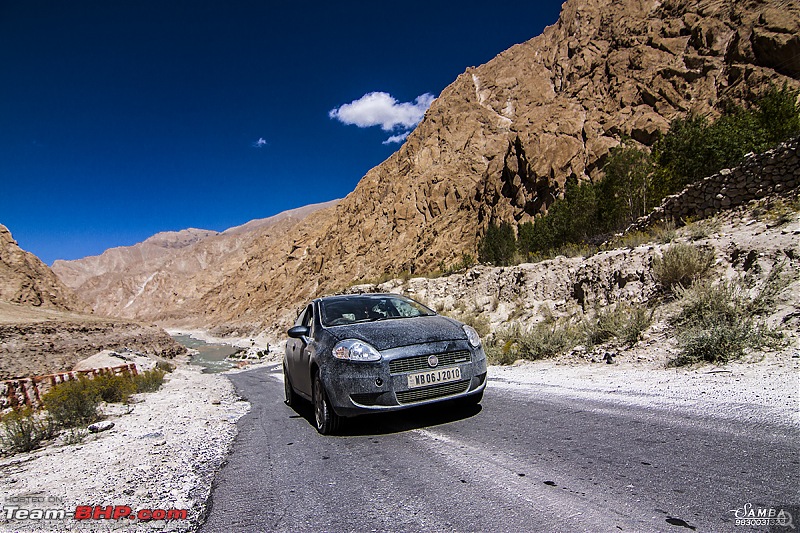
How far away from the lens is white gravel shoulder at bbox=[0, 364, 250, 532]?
303 cm

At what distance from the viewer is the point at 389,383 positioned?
14.2ft

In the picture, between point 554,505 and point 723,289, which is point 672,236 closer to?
point 723,289

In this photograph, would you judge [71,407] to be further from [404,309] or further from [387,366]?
[387,366]

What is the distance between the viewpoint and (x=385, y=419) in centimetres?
529

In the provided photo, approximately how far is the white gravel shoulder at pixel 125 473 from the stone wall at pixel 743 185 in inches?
565

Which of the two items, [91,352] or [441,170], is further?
[441,170]

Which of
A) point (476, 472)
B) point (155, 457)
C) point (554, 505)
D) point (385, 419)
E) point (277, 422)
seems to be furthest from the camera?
point (277, 422)

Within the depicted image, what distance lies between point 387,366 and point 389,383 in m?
0.16

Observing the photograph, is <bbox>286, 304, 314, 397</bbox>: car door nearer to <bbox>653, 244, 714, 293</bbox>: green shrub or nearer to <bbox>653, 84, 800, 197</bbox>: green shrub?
<bbox>653, 244, 714, 293</bbox>: green shrub

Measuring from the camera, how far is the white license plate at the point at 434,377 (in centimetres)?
Result: 436

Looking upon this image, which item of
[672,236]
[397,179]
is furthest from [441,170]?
[672,236]

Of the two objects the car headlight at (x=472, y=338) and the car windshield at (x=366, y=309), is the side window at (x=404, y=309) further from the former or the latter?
the car headlight at (x=472, y=338)

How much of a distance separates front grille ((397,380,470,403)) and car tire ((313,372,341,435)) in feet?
2.72

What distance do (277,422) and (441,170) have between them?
191 ft
